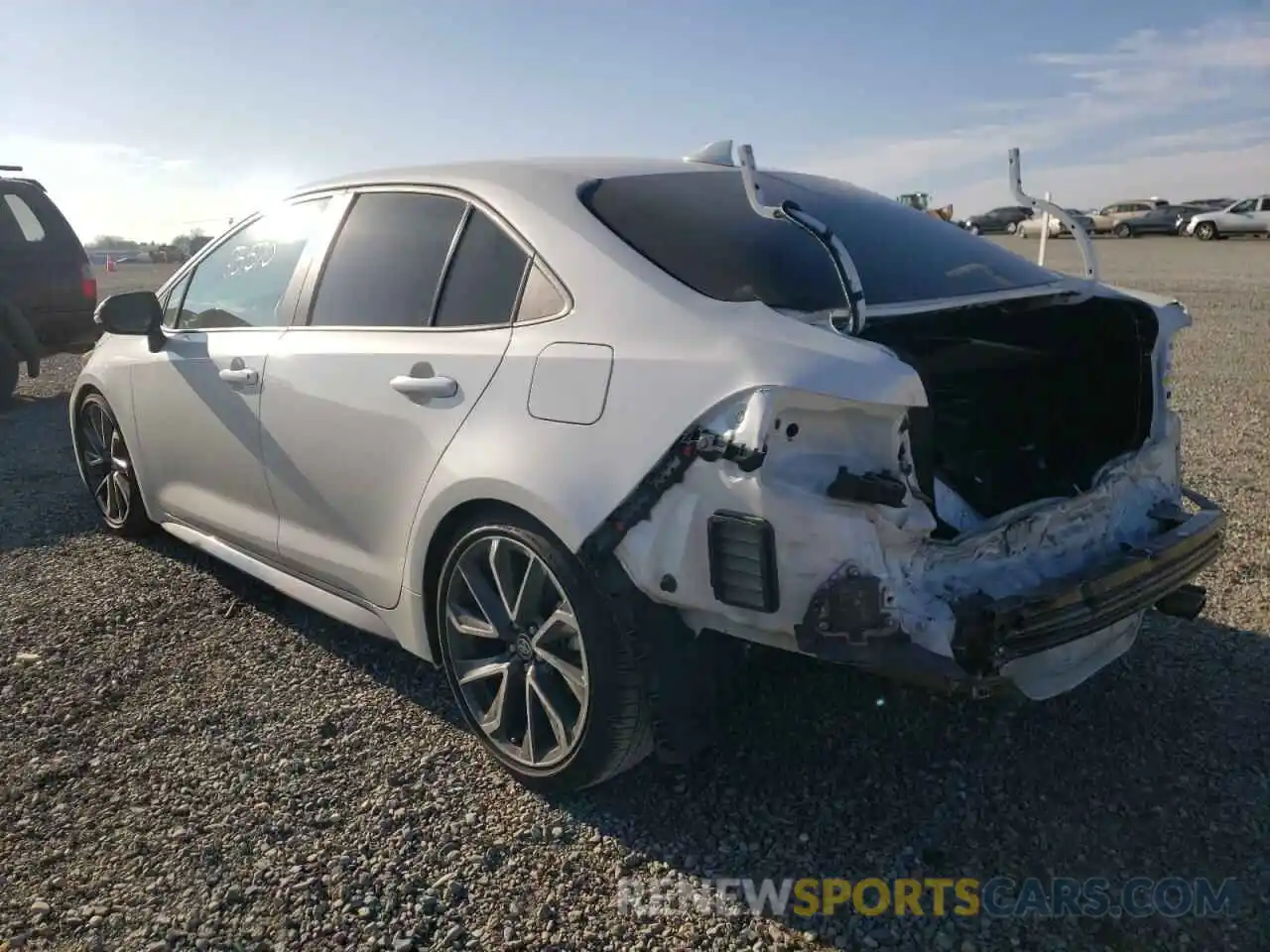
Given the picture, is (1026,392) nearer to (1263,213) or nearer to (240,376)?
(240,376)

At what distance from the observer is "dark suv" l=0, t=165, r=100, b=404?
8945 millimetres

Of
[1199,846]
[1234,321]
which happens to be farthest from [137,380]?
[1234,321]

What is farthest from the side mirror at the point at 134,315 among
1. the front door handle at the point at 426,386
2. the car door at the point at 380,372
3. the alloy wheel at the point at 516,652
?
the alloy wheel at the point at 516,652

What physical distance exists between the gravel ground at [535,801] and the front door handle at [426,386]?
42.9 inches

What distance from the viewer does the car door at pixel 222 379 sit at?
3691mm

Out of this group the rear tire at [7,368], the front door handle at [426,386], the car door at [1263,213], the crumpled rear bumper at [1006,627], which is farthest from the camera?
the car door at [1263,213]

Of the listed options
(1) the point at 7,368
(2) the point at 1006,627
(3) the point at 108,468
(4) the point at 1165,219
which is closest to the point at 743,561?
(2) the point at 1006,627

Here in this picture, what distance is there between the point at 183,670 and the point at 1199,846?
3265 mm

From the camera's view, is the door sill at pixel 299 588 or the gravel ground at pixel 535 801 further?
the door sill at pixel 299 588

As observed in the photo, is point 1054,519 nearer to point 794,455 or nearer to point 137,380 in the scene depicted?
point 794,455

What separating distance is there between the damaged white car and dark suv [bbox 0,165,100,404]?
6.59m

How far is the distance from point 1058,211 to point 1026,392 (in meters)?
0.74

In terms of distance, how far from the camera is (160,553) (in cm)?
487

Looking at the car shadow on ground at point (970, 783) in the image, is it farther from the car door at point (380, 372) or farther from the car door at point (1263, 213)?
the car door at point (1263, 213)
